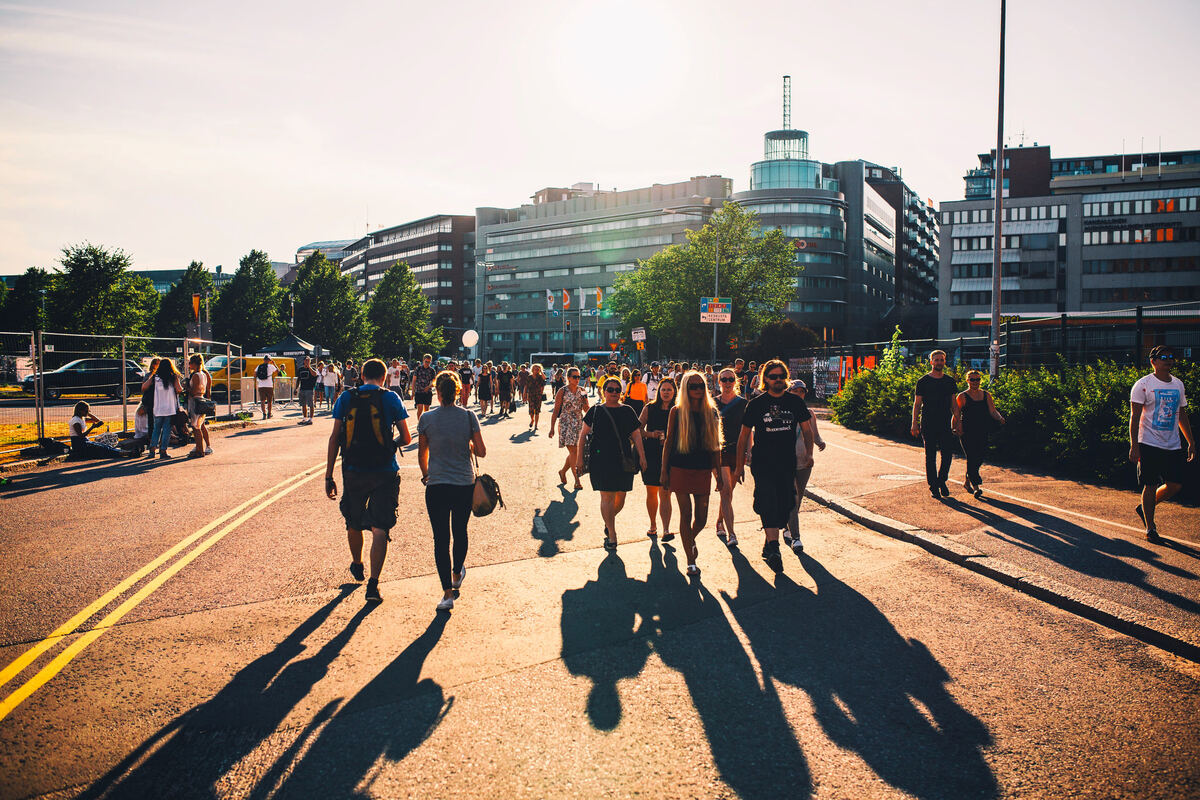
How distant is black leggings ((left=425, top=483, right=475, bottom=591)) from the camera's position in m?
5.88

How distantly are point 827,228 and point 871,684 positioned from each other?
10058 centimetres

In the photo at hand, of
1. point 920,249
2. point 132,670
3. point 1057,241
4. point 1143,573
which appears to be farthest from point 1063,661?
point 920,249

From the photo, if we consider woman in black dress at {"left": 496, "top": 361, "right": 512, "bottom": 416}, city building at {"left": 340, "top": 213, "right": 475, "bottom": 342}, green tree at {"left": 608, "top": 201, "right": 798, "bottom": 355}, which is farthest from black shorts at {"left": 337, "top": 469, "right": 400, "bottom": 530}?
city building at {"left": 340, "top": 213, "right": 475, "bottom": 342}

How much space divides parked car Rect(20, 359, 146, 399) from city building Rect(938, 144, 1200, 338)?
8021cm

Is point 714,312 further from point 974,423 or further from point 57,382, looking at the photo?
point 974,423

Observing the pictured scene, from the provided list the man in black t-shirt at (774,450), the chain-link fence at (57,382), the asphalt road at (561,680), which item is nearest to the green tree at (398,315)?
the chain-link fence at (57,382)

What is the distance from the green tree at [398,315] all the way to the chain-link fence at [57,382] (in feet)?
197

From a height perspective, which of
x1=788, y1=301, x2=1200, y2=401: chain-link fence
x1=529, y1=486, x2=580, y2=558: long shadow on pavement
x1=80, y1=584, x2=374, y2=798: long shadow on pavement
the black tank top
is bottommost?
x1=529, y1=486, x2=580, y2=558: long shadow on pavement

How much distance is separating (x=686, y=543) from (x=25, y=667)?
15.5 ft

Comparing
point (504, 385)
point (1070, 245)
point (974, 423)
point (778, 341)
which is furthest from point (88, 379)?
point (1070, 245)

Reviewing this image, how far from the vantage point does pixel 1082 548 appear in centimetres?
743

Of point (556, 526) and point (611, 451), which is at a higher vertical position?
Result: point (611, 451)

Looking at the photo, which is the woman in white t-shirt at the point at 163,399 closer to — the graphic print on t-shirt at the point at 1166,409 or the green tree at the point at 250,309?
the graphic print on t-shirt at the point at 1166,409

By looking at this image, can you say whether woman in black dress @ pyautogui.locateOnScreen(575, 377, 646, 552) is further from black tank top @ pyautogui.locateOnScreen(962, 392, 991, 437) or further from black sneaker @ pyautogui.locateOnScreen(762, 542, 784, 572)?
black tank top @ pyautogui.locateOnScreen(962, 392, 991, 437)
